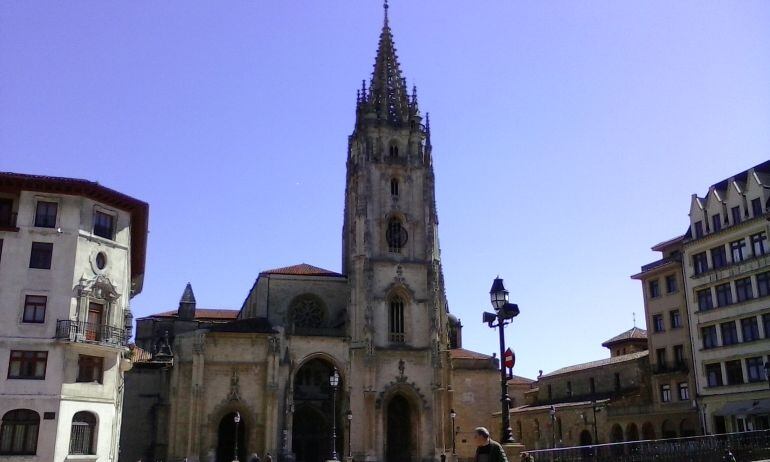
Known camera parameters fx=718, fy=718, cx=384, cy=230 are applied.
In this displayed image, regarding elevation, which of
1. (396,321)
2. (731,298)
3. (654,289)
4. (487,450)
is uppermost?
(654,289)

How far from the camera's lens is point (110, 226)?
34781 millimetres

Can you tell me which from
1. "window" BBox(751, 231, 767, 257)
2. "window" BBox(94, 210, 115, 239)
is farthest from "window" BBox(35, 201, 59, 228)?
"window" BBox(751, 231, 767, 257)

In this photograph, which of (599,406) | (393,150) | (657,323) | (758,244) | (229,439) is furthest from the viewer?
(393,150)

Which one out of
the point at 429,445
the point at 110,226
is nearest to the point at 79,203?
the point at 110,226

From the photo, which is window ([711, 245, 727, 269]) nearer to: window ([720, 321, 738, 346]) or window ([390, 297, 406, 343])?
window ([720, 321, 738, 346])

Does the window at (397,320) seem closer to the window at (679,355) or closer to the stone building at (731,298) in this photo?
the window at (679,355)

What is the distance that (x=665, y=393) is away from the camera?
1911 inches

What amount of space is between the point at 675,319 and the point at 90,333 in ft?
121

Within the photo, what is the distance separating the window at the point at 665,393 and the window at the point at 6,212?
40.6 m

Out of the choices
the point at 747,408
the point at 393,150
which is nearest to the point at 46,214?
the point at 393,150

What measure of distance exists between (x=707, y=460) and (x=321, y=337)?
32.8 meters

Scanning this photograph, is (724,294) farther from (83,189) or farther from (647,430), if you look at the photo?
(83,189)

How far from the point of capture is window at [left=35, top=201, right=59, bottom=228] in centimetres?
3247

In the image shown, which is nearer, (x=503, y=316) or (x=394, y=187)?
(x=503, y=316)
